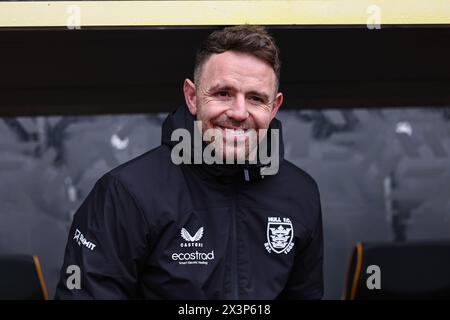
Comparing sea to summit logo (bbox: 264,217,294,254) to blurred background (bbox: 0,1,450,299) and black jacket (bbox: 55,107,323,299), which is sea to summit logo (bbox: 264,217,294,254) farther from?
blurred background (bbox: 0,1,450,299)

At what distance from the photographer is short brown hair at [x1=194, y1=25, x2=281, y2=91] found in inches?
73.9

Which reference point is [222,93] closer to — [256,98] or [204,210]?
[256,98]

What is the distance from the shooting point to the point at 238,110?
1853 mm

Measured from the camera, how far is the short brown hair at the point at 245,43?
1.88m

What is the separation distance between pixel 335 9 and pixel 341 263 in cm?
162

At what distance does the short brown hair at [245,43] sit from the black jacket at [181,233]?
199 mm

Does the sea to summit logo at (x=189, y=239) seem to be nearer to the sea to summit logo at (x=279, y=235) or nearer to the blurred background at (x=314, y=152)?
the sea to summit logo at (x=279, y=235)

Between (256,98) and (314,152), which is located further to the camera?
(314,152)

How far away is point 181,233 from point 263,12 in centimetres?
61

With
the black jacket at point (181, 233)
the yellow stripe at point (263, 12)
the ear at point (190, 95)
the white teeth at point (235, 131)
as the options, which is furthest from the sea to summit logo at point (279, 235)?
the yellow stripe at point (263, 12)

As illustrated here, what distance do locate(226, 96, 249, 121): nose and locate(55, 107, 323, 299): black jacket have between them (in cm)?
12

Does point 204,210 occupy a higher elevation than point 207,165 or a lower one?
lower

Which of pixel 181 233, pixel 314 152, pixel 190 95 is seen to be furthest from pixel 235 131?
pixel 314 152

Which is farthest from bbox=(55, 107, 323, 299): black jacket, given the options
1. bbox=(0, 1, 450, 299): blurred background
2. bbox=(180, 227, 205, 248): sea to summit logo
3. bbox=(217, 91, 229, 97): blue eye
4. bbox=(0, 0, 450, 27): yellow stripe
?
bbox=(0, 1, 450, 299): blurred background
